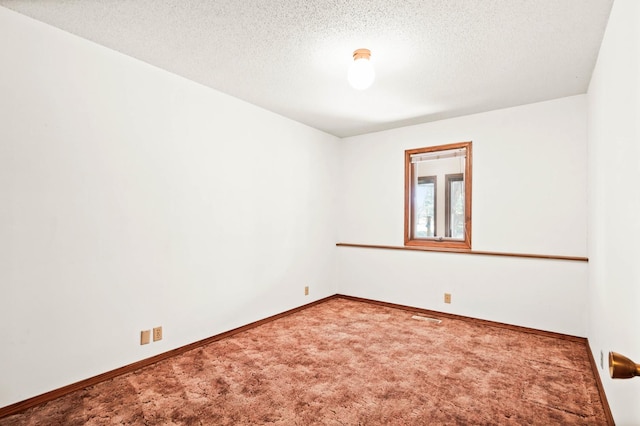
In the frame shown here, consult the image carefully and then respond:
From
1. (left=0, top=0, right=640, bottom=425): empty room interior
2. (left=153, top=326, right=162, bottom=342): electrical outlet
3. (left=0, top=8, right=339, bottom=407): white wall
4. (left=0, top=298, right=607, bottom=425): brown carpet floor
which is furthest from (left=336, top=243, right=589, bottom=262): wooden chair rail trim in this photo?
(left=153, top=326, right=162, bottom=342): electrical outlet

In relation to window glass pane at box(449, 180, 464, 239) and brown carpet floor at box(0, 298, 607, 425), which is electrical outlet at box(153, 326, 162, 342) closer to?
brown carpet floor at box(0, 298, 607, 425)

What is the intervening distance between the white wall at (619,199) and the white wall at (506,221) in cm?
86

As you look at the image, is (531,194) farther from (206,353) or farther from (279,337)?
(206,353)

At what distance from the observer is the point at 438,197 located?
494 cm

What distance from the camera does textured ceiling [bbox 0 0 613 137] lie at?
79.0 inches

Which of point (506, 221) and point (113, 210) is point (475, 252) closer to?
point (506, 221)

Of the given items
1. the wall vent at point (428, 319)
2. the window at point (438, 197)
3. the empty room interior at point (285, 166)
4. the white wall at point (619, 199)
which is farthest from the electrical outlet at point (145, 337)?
the window at point (438, 197)

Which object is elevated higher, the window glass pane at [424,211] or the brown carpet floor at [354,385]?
the window glass pane at [424,211]

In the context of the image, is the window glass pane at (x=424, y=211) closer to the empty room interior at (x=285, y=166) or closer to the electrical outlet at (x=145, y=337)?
the empty room interior at (x=285, y=166)

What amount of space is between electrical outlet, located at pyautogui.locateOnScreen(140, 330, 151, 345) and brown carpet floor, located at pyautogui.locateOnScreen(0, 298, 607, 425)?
21cm

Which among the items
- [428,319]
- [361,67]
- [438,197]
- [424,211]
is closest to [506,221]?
[424,211]

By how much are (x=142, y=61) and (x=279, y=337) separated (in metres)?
2.77

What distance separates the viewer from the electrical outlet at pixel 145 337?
2.69 m

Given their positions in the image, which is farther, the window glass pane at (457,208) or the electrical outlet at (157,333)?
the window glass pane at (457,208)
